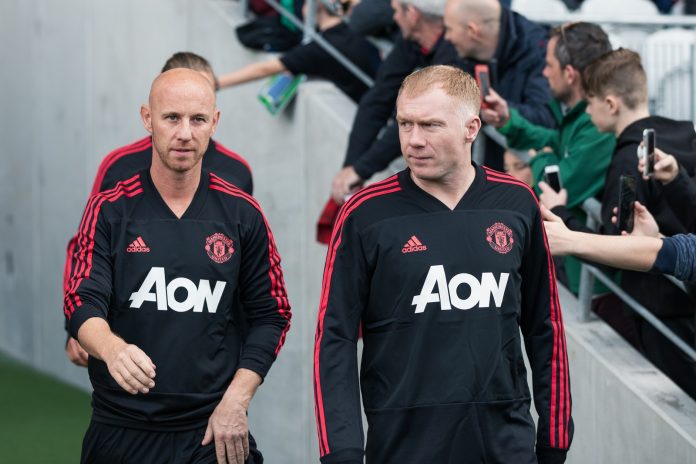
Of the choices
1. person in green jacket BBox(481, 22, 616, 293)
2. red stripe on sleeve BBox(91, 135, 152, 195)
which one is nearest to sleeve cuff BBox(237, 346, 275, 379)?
red stripe on sleeve BBox(91, 135, 152, 195)

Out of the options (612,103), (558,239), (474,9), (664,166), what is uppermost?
(474,9)

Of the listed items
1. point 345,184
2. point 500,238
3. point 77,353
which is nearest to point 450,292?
point 500,238

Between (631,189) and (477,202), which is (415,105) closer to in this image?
(477,202)

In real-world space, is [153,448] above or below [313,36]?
below

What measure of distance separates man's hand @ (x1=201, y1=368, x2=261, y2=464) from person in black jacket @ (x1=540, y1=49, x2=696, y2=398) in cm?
128

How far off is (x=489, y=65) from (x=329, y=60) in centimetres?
172

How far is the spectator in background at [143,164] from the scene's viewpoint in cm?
498

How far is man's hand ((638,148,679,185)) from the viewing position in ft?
14.2

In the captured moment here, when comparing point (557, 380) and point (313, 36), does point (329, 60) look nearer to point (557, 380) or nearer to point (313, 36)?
point (313, 36)

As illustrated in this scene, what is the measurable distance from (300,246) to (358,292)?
404 centimetres

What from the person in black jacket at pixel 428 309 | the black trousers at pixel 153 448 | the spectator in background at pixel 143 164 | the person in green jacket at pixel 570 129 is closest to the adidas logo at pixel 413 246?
the person in black jacket at pixel 428 309

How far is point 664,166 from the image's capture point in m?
4.35

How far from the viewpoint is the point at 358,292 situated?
11.9ft

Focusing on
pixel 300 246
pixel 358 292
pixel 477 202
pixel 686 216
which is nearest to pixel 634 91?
pixel 686 216
